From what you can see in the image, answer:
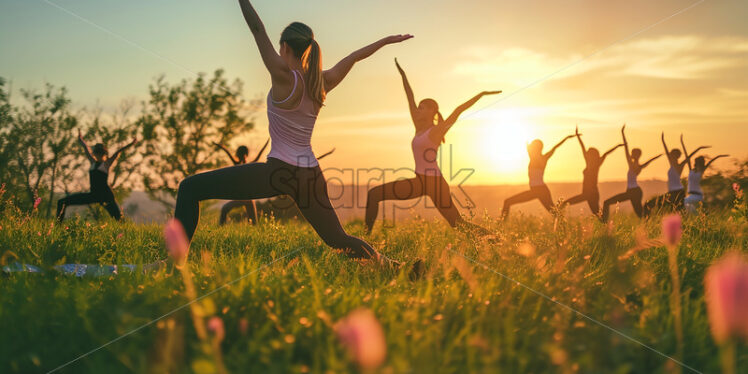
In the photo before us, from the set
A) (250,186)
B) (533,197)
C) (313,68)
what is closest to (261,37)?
(313,68)

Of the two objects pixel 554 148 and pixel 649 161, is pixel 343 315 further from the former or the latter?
pixel 649 161

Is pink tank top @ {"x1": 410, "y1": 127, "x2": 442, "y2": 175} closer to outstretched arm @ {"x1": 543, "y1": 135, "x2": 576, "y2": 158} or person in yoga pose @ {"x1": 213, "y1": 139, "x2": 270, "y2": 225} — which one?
outstretched arm @ {"x1": 543, "y1": 135, "x2": 576, "y2": 158}

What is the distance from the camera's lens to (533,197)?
10570mm

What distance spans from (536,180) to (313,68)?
24.6 feet

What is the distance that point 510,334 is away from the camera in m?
2.55

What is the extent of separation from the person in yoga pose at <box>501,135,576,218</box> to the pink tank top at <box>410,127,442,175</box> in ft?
12.9

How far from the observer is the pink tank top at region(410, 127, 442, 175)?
273 inches

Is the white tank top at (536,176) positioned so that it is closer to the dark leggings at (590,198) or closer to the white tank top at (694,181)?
the dark leggings at (590,198)

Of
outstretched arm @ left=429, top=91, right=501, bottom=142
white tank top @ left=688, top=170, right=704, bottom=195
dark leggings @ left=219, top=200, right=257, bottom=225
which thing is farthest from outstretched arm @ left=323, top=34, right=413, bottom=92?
white tank top @ left=688, top=170, right=704, bottom=195

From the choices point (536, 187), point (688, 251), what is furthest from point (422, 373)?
point (536, 187)

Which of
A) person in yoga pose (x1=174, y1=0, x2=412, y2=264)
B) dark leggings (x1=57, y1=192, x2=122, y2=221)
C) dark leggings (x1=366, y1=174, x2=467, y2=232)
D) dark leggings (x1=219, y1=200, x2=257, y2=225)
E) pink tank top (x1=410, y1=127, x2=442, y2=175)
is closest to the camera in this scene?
person in yoga pose (x1=174, y1=0, x2=412, y2=264)

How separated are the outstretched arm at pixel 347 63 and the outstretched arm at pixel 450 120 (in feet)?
7.73

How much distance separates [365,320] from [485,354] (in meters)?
1.49

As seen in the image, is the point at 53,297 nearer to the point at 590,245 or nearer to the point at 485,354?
the point at 485,354
